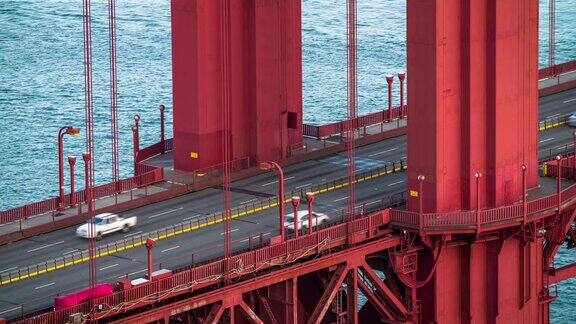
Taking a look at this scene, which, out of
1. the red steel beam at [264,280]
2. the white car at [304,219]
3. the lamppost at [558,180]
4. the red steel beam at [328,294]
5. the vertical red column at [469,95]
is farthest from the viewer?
the lamppost at [558,180]

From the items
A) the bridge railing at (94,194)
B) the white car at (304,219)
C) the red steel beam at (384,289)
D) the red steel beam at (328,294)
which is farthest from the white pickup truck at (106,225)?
the red steel beam at (384,289)

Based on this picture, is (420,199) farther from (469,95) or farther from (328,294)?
(328,294)

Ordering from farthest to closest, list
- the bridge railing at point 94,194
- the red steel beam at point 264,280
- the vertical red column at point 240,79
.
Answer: the vertical red column at point 240,79
the bridge railing at point 94,194
the red steel beam at point 264,280

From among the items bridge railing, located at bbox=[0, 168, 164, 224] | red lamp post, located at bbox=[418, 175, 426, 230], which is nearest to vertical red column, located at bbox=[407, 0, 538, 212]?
red lamp post, located at bbox=[418, 175, 426, 230]

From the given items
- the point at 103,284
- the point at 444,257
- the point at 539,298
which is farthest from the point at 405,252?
the point at 103,284

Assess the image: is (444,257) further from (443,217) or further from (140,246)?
(140,246)

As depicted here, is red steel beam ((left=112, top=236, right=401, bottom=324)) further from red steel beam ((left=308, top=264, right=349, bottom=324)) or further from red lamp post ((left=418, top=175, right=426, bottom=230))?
red lamp post ((left=418, top=175, right=426, bottom=230))

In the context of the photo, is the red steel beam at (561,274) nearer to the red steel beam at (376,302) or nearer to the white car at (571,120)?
the red steel beam at (376,302)
